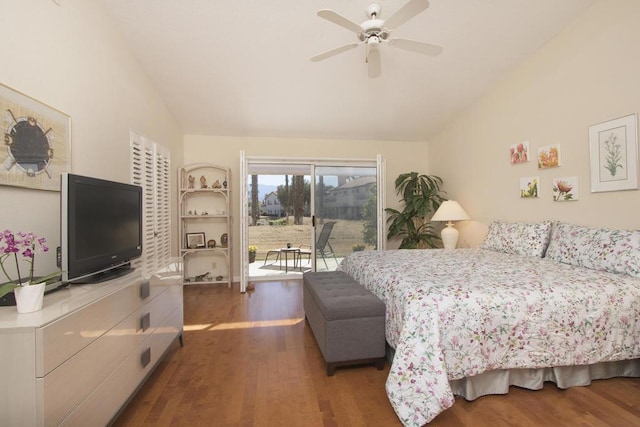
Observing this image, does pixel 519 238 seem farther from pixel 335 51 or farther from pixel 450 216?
pixel 335 51

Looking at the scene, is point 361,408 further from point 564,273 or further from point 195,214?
point 195,214

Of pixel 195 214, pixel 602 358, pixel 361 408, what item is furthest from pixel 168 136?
pixel 602 358

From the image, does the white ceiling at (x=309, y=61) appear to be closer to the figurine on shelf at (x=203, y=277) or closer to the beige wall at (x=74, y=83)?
the beige wall at (x=74, y=83)

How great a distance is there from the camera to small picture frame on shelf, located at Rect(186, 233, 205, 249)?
4.58 m

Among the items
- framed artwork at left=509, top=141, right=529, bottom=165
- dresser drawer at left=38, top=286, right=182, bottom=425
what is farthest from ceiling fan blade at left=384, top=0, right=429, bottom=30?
dresser drawer at left=38, top=286, right=182, bottom=425

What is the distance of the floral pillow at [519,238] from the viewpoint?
9.33ft

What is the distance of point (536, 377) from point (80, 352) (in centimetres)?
241

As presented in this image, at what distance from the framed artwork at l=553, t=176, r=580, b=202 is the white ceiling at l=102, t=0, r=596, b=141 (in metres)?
1.38

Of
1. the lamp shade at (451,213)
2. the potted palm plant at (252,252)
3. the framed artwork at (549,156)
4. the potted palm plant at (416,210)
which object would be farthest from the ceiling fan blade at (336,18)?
the potted palm plant at (252,252)

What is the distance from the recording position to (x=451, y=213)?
403 centimetres

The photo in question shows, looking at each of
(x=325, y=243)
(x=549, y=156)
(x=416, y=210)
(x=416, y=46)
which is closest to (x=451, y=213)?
(x=416, y=210)

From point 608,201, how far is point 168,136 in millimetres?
4670

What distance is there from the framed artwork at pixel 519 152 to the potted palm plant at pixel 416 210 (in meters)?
1.42

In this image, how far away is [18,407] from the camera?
1.03m
